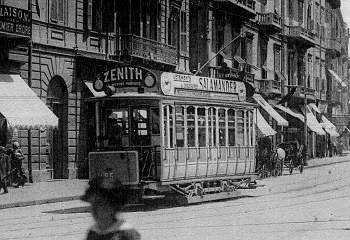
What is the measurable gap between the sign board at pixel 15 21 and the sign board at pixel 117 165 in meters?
6.73

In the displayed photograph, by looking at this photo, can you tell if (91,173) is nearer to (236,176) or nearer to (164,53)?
(236,176)

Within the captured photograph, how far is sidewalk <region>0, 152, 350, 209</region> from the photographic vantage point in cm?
1657

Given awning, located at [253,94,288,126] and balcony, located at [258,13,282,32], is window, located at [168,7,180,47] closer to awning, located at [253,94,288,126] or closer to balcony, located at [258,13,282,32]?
awning, located at [253,94,288,126]

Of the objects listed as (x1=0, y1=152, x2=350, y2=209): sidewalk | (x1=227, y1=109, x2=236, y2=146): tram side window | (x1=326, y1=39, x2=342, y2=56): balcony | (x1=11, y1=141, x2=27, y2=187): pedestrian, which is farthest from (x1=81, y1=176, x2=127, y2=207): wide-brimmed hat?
(x1=326, y1=39, x2=342, y2=56): balcony

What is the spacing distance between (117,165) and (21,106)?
6836 mm

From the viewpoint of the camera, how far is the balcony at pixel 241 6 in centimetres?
3662

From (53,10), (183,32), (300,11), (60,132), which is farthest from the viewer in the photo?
(300,11)

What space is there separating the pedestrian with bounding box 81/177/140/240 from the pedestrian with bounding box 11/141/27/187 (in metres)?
16.7

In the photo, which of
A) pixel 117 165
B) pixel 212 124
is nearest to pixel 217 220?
pixel 117 165

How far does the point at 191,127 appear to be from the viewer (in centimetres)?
1652

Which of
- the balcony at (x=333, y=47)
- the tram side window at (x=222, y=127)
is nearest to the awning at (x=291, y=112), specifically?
the balcony at (x=333, y=47)

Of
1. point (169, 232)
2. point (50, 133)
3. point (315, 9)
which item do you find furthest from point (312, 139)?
point (169, 232)

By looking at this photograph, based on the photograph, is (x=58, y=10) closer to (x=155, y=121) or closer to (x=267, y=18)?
(x=155, y=121)

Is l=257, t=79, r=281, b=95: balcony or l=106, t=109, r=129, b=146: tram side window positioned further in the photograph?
l=257, t=79, r=281, b=95: balcony
